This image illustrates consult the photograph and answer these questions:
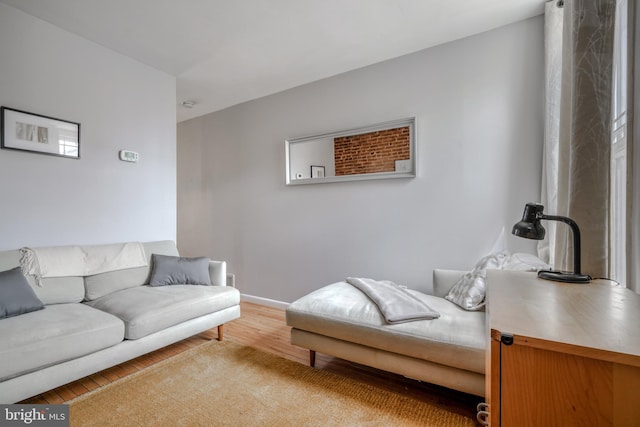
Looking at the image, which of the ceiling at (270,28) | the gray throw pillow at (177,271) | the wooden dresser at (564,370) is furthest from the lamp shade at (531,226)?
the gray throw pillow at (177,271)

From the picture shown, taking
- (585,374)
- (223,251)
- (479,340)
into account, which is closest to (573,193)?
(479,340)

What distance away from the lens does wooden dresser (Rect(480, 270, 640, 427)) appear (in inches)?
20.1

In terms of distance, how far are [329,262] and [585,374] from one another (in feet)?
8.82

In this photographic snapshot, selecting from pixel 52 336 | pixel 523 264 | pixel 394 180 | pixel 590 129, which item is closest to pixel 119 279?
pixel 52 336

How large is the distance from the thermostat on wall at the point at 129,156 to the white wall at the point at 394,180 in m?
1.24

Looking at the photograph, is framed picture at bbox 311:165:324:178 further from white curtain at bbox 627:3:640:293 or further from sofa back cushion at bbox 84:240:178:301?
white curtain at bbox 627:3:640:293

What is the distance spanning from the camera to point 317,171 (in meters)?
3.25

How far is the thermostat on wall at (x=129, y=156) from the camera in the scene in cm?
282

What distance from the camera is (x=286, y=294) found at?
3490mm

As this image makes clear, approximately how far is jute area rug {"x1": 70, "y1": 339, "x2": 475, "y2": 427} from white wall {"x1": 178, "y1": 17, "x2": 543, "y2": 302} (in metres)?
1.20

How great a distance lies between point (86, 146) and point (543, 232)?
3.44 metres

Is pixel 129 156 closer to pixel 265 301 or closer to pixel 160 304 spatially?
pixel 160 304

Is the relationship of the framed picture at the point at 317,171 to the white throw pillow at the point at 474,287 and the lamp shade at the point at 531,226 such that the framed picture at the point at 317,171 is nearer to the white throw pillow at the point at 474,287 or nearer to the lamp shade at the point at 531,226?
the white throw pillow at the point at 474,287

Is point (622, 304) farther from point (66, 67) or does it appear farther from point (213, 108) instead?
point (213, 108)
